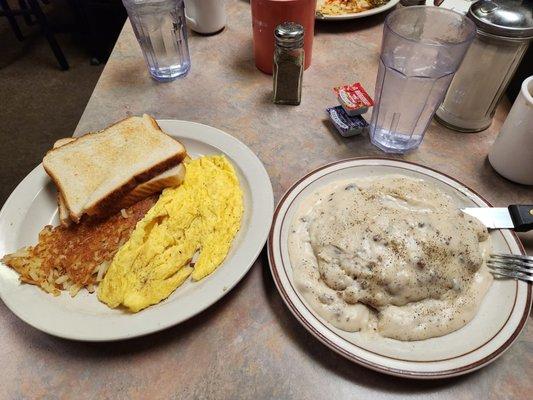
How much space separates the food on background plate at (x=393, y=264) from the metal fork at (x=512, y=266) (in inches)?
0.8

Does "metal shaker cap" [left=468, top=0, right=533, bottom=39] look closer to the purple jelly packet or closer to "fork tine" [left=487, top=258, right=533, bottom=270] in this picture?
the purple jelly packet

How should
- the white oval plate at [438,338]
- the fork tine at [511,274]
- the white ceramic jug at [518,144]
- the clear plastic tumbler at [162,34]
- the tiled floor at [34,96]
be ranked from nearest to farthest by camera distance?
the white oval plate at [438,338] → the fork tine at [511,274] → the white ceramic jug at [518,144] → the clear plastic tumbler at [162,34] → the tiled floor at [34,96]

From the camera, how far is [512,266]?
0.87 metres

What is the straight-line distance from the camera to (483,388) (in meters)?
0.78

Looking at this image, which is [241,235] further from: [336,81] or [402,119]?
[336,81]

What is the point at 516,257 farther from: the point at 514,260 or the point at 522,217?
the point at 522,217

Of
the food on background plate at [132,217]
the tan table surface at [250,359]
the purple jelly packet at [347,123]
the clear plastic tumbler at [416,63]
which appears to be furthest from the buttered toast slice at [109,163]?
the clear plastic tumbler at [416,63]

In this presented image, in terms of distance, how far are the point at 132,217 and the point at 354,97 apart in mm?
808

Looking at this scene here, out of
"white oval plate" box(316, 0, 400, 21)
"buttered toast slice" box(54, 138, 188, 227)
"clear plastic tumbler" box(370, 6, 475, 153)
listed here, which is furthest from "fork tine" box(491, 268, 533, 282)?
"white oval plate" box(316, 0, 400, 21)

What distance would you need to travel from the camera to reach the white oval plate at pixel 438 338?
0.74m

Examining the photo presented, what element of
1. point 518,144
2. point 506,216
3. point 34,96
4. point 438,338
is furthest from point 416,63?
point 34,96

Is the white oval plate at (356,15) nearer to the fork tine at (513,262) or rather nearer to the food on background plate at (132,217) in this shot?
the food on background plate at (132,217)

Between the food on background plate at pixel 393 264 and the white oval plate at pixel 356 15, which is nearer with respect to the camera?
the food on background plate at pixel 393 264

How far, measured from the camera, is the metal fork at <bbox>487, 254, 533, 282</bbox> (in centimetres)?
86
